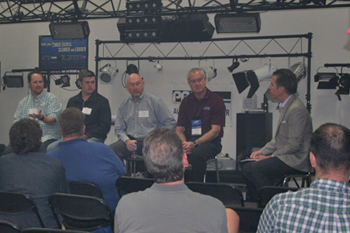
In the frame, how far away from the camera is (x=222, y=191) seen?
6.81ft

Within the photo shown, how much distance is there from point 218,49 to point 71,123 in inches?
161

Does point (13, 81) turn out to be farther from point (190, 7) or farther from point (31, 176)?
point (31, 176)

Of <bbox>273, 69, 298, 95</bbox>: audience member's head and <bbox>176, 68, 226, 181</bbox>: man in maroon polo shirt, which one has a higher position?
<bbox>273, 69, 298, 95</bbox>: audience member's head

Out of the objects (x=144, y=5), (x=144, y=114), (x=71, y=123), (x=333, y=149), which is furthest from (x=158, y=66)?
(x=333, y=149)

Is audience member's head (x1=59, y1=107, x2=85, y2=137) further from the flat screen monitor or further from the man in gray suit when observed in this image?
the flat screen monitor

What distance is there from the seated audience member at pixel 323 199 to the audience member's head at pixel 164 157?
410mm

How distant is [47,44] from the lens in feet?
22.6

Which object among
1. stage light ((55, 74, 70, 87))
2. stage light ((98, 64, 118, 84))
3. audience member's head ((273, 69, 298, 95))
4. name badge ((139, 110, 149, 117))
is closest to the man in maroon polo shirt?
name badge ((139, 110, 149, 117))

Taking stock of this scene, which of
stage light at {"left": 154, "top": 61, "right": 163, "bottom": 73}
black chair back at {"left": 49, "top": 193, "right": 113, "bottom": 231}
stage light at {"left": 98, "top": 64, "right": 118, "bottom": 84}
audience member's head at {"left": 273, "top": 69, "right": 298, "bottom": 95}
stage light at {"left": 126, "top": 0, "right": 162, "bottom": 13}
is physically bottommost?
black chair back at {"left": 49, "top": 193, "right": 113, "bottom": 231}

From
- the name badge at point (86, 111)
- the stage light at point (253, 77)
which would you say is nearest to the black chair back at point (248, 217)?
the name badge at point (86, 111)

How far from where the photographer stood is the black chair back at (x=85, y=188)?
7.23ft

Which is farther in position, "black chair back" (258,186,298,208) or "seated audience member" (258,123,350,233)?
"black chair back" (258,186,298,208)

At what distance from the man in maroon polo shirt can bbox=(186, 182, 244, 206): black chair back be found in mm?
1521

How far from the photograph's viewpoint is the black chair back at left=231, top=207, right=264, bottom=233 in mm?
1702
